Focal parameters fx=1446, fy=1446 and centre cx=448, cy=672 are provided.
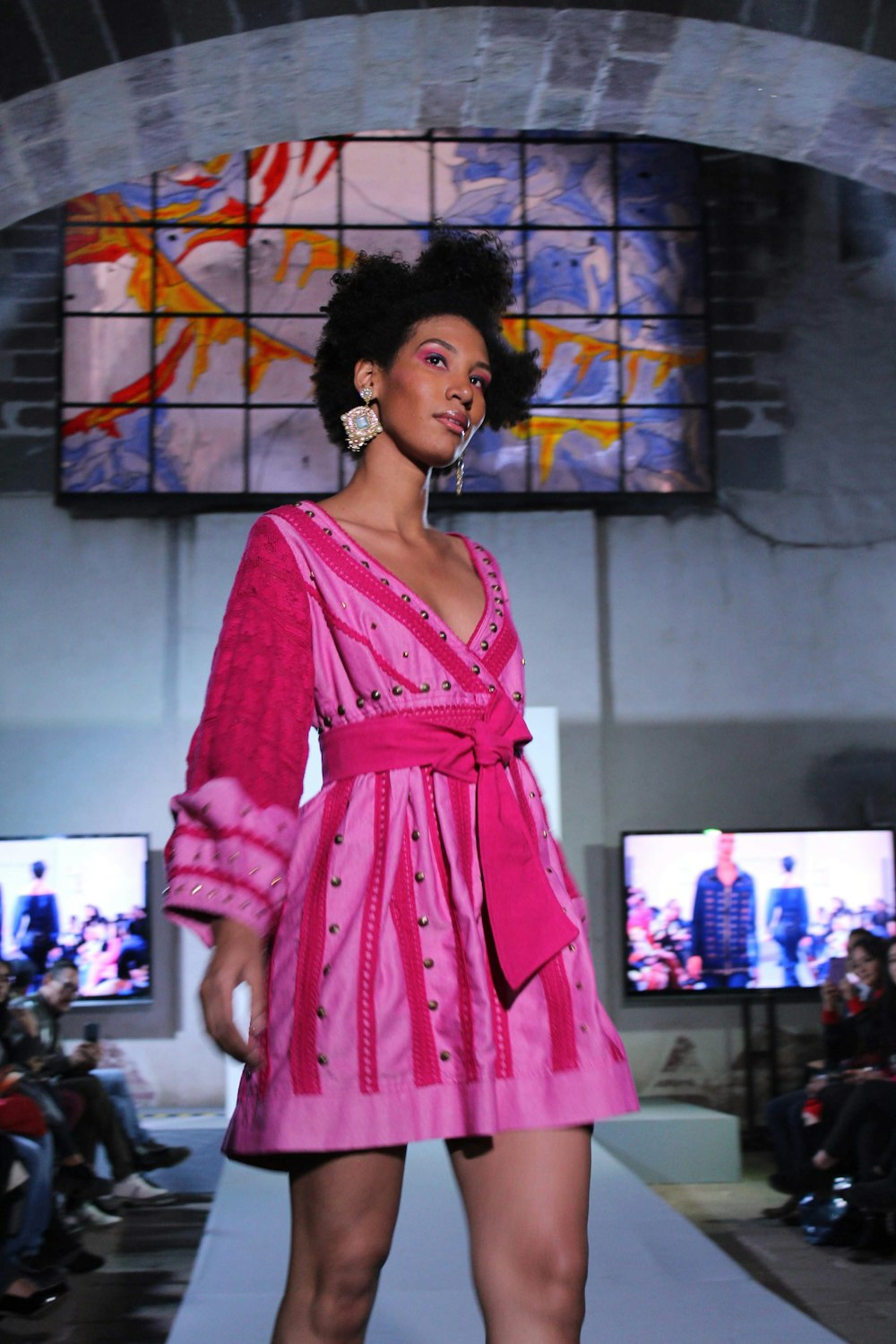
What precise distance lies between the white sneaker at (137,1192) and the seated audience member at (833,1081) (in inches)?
80.4

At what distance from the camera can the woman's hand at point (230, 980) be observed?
118 cm

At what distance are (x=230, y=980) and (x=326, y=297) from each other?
6113mm

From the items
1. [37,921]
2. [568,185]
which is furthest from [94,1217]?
[568,185]

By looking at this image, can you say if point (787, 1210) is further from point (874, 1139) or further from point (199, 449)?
point (199, 449)

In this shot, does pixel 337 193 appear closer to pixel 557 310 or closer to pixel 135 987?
pixel 557 310

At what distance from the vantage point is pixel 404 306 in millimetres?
1649

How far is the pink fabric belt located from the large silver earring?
1.22 feet

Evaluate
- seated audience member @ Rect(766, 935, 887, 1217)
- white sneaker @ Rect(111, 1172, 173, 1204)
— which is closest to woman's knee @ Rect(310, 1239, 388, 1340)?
seated audience member @ Rect(766, 935, 887, 1217)

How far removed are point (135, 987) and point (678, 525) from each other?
3297 mm

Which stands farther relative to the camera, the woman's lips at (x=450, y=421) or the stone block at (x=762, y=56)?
the stone block at (x=762, y=56)

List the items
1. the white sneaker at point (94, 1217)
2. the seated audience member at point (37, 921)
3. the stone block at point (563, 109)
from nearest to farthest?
the stone block at point (563, 109), the white sneaker at point (94, 1217), the seated audience member at point (37, 921)

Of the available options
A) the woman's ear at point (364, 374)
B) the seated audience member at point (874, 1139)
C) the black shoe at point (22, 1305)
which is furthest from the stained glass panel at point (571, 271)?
the woman's ear at point (364, 374)

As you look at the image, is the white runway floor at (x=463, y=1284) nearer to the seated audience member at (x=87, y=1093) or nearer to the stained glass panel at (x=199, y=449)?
the seated audience member at (x=87, y=1093)

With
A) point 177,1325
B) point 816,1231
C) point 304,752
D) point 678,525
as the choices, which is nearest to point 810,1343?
point 177,1325
